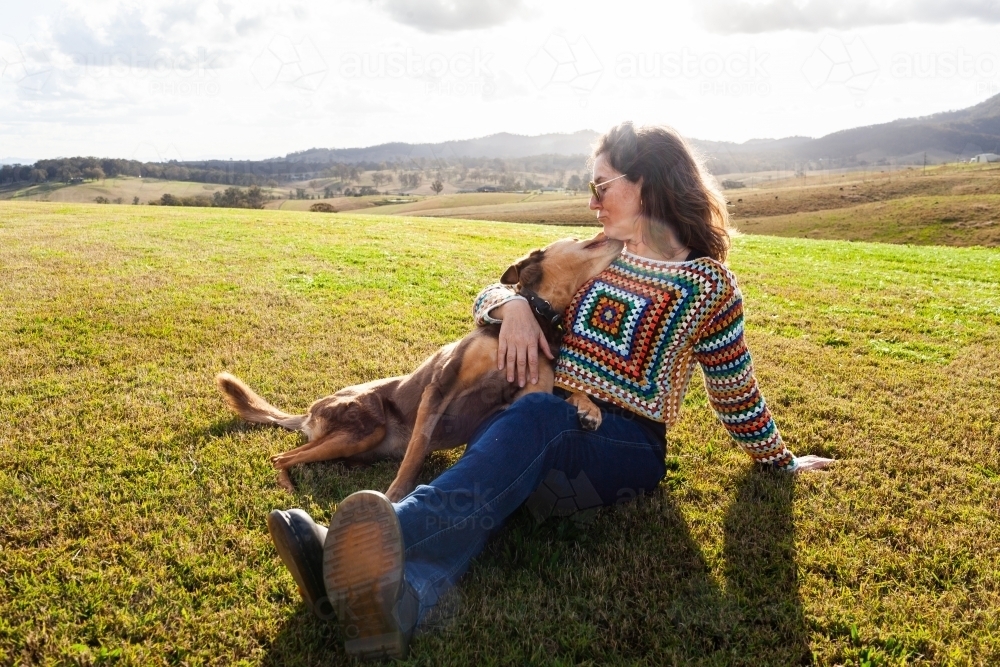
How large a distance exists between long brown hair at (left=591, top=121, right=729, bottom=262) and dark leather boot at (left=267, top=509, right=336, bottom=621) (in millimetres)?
2049

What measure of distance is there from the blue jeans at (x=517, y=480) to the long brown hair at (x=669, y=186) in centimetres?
95

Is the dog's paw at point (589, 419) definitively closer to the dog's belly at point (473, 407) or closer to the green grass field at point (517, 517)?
the dog's belly at point (473, 407)

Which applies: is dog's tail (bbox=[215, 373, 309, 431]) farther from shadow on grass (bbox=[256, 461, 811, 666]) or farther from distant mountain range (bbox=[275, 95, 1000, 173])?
distant mountain range (bbox=[275, 95, 1000, 173])

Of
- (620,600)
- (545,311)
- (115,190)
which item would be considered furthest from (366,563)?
(115,190)

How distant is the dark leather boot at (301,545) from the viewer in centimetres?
220

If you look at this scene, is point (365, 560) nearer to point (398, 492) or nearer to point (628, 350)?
point (398, 492)

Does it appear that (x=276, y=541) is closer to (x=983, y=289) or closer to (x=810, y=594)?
(x=810, y=594)

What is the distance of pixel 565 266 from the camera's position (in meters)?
3.24

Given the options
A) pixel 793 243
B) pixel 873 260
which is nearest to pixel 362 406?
pixel 873 260

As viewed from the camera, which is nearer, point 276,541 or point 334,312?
point 276,541

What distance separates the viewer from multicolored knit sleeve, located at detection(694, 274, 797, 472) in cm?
304

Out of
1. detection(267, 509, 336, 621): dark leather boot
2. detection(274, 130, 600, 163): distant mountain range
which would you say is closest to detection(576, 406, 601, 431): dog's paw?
detection(267, 509, 336, 621): dark leather boot

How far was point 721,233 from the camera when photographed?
3143mm

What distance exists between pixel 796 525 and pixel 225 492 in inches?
116
